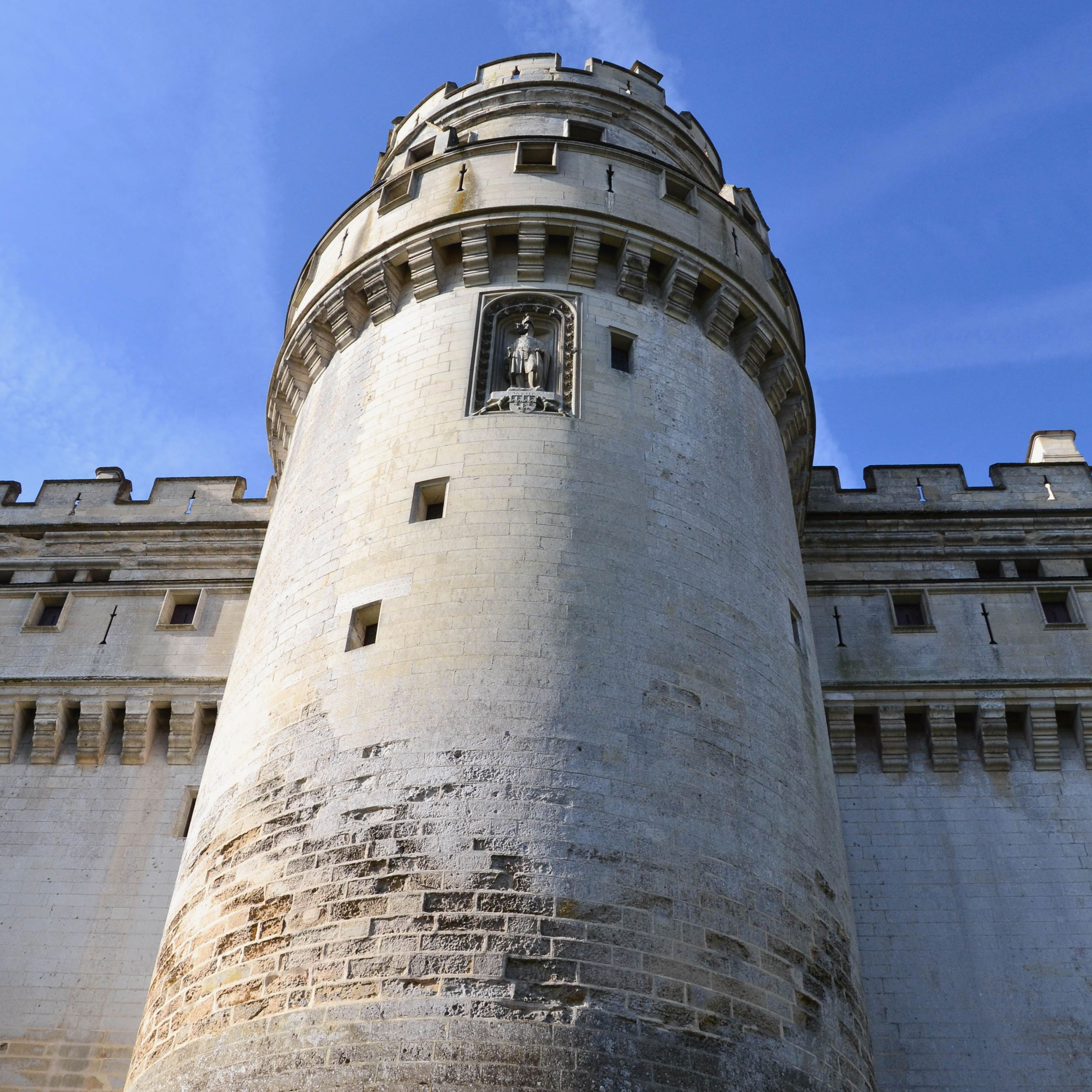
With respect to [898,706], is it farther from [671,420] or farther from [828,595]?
[671,420]

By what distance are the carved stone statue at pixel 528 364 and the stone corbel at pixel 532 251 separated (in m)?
1.00

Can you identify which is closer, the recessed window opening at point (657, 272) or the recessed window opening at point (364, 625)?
the recessed window opening at point (364, 625)

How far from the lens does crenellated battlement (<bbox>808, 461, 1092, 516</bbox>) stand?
55.6 feet

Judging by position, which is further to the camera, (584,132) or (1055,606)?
(584,132)

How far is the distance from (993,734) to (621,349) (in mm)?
5814

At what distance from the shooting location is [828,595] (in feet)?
50.6

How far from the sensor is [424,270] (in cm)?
1377

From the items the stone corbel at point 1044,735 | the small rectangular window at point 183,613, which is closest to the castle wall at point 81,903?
the small rectangular window at point 183,613

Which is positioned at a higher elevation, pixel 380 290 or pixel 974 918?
pixel 380 290

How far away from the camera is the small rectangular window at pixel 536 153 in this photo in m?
14.4

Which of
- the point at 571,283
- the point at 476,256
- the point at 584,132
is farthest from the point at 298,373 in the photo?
the point at 584,132

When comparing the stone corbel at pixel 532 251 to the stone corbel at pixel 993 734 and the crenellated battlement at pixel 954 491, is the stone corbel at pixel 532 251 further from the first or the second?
the stone corbel at pixel 993 734

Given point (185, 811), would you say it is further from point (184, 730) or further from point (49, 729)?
point (49, 729)

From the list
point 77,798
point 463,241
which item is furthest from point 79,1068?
point 463,241
